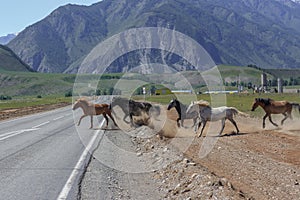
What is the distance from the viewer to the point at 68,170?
12.7 meters

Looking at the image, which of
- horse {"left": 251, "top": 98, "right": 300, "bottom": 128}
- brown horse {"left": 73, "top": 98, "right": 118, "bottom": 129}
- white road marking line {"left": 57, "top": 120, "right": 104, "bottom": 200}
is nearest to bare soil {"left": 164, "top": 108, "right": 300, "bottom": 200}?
horse {"left": 251, "top": 98, "right": 300, "bottom": 128}

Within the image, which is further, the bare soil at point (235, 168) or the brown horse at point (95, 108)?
the brown horse at point (95, 108)

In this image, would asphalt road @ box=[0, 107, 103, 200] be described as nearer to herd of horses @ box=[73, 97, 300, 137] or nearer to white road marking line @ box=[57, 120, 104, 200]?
white road marking line @ box=[57, 120, 104, 200]

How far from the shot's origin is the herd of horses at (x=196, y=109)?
21.3m

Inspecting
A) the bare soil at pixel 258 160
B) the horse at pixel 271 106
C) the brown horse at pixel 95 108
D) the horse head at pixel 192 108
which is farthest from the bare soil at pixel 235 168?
the brown horse at pixel 95 108

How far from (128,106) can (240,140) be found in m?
9.04

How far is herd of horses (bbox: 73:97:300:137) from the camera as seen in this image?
21.3 meters

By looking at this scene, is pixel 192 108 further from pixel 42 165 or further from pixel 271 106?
pixel 42 165

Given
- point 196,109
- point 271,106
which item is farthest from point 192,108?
point 271,106

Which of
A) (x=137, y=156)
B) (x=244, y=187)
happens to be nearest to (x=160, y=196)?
(x=244, y=187)

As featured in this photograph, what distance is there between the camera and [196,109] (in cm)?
2241

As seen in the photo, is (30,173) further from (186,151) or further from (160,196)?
(186,151)

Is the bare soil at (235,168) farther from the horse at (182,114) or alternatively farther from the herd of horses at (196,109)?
the horse at (182,114)

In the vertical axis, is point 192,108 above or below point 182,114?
above
